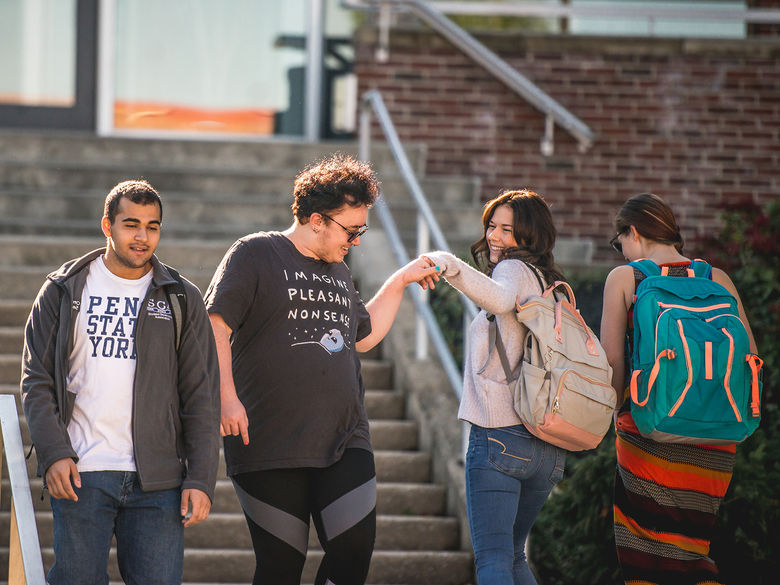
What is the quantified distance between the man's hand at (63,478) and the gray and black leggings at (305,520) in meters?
0.55

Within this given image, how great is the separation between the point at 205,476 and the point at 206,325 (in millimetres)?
451

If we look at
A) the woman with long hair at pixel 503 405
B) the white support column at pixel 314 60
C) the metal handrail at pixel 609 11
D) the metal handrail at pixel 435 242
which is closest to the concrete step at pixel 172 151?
the white support column at pixel 314 60

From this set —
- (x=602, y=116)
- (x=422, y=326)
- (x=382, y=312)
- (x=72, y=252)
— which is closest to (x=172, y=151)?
(x=72, y=252)

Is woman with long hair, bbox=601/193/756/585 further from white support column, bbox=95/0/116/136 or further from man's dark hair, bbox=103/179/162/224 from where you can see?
white support column, bbox=95/0/116/136

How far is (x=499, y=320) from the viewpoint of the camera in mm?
3613

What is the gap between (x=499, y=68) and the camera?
325 inches

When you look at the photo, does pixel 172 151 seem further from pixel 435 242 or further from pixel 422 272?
pixel 422 272

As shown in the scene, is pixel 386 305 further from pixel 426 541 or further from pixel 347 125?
pixel 347 125

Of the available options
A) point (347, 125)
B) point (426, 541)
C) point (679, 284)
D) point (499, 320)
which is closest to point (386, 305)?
point (499, 320)

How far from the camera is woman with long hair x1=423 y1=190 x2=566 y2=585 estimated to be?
347 cm

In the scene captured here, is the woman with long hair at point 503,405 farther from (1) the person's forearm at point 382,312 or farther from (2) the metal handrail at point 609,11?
(2) the metal handrail at point 609,11

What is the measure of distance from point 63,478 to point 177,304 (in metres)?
0.60

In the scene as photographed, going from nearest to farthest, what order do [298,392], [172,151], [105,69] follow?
[298,392] → [172,151] → [105,69]

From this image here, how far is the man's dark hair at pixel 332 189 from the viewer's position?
3484 millimetres
